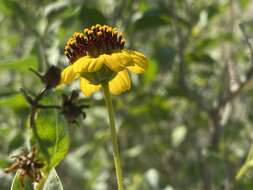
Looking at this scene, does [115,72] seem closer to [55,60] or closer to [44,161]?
[44,161]

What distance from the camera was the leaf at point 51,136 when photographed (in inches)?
43.6

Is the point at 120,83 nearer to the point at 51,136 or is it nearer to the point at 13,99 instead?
the point at 51,136

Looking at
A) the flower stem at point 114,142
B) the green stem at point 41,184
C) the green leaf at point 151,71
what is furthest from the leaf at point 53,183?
the green leaf at point 151,71


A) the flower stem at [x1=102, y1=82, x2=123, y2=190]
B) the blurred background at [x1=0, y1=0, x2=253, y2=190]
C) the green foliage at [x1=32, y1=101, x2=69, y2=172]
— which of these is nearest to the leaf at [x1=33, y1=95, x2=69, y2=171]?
the green foliage at [x1=32, y1=101, x2=69, y2=172]

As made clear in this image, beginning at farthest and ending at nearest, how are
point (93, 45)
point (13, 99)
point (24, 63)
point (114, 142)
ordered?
point (13, 99), point (24, 63), point (93, 45), point (114, 142)

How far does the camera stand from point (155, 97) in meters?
2.26

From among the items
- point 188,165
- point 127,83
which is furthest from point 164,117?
point 127,83

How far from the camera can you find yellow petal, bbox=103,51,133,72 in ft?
3.51

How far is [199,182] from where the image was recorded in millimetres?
2381

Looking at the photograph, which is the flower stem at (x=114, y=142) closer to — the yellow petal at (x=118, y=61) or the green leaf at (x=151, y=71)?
the yellow petal at (x=118, y=61)

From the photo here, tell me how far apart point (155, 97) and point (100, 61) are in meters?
1.18

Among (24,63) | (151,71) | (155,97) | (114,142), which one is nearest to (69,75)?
(114,142)

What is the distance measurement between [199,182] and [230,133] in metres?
0.23

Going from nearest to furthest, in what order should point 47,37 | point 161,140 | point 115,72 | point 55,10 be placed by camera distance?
point 115,72 < point 55,10 < point 47,37 < point 161,140
